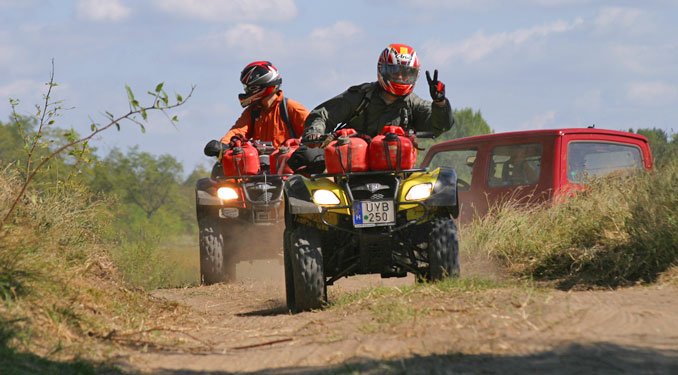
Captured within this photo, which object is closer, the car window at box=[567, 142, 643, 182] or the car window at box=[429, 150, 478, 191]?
the car window at box=[567, 142, 643, 182]

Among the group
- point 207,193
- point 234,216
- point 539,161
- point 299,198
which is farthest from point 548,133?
point 299,198

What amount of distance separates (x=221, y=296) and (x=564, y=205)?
3534 millimetres

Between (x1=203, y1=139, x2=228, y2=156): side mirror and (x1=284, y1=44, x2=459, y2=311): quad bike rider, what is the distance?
3189 millimetres

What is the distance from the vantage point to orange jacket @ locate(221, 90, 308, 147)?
1274 centimetres

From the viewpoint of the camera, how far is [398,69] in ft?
30.7

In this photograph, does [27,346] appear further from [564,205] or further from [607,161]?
[607,161]

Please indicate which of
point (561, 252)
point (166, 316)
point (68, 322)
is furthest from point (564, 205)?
point (68, 322)

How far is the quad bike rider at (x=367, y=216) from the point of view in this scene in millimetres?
8133

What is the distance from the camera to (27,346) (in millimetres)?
6023

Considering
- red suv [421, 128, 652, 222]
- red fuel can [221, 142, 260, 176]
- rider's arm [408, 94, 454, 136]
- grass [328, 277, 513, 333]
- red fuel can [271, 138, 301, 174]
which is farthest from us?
red suv [421, 128, 652, 222]

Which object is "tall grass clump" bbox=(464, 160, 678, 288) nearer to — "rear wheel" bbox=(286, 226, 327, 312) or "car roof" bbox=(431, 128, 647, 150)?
"car roof" bbox=(431, 128, 647, 150)

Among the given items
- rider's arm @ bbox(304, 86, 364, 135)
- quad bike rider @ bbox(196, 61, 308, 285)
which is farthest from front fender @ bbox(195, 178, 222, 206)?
rider's arm @ bbox(304, 86, 364, 135)

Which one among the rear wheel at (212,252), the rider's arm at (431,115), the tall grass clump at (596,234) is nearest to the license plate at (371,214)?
the rider's arm at (431,115)

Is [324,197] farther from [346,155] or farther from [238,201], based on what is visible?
[238,201]
